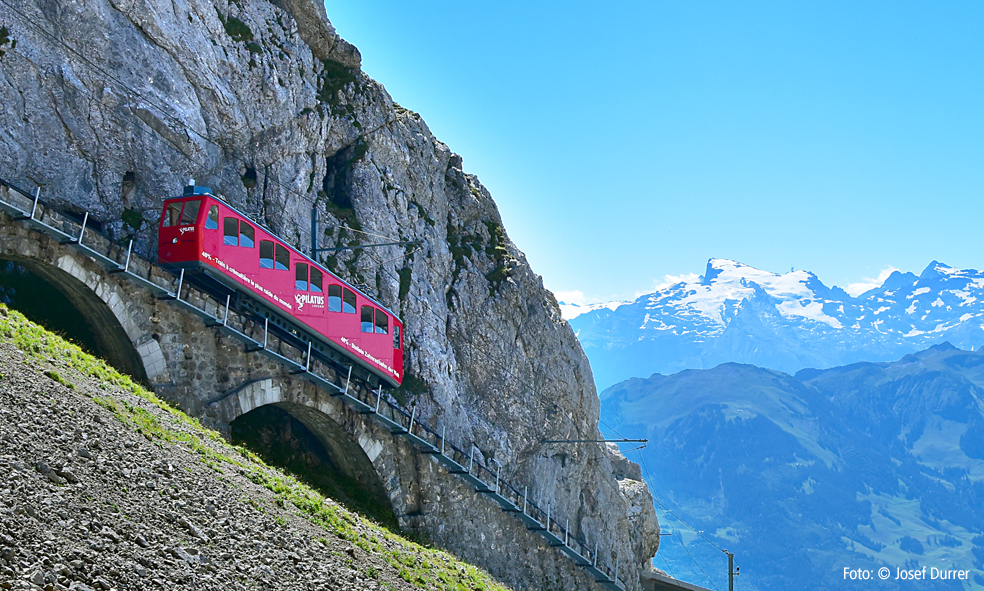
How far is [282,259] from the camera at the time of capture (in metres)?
32.2

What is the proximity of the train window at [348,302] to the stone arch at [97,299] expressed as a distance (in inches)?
348

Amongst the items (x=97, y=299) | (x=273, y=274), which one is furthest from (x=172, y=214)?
(x=273, y=274)

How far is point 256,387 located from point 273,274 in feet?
13.7

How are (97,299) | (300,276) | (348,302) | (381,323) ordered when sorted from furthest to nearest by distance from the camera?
(381,323)
(348,302)
(300,276)
(97,299)

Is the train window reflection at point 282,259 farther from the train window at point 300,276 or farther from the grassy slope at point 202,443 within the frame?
the grassy slope at point 202,443

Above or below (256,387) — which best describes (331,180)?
above

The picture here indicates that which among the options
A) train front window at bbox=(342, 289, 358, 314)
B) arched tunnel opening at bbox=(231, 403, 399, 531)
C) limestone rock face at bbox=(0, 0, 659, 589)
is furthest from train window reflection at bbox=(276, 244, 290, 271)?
limestone rock face at bbox=(0, 0, 659, 589)

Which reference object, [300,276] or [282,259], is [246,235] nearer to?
[282,259]

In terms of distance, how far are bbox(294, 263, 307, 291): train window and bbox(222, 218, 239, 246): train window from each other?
10.4ft

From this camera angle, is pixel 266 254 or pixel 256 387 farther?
pixel 266 254

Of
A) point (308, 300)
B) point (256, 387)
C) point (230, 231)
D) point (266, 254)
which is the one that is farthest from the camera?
point (308, 300)

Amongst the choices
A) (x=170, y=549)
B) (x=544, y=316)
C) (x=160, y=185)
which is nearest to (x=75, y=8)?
(x=160, y=185)

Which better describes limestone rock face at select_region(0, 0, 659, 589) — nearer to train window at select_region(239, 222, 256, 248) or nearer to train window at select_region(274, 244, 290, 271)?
train window at select_region(239, 222, 256, 248)

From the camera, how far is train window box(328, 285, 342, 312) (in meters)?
34.7
